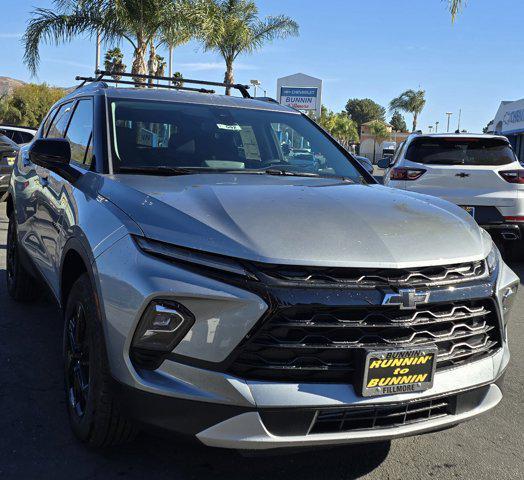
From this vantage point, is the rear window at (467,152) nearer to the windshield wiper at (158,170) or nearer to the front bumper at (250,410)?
the windshield wiper at (158,170)

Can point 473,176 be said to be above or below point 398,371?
above

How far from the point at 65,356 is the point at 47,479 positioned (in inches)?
26.2

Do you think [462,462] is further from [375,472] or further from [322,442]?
[322,442]

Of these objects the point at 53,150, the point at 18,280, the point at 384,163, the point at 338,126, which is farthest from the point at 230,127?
the point at 338,126

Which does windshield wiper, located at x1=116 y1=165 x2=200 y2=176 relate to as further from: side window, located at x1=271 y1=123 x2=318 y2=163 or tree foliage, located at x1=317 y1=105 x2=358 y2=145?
tree foliage, located at x1=317 y1=105 x2=358 y2=145

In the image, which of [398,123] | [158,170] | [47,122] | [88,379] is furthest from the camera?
[398,123]

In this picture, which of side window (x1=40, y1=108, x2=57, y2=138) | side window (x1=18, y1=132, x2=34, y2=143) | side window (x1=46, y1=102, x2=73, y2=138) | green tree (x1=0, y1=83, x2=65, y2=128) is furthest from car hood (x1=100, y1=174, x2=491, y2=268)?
green tree (x1=0, y1=83, x2=65, y2=128)

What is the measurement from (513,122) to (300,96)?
1516cm

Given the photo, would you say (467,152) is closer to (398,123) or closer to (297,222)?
(297,222)

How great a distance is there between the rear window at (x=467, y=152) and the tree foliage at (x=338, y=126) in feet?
238

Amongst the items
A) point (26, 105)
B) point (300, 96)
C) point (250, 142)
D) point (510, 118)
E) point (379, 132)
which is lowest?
point (379, 132)

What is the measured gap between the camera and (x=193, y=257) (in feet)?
7.56

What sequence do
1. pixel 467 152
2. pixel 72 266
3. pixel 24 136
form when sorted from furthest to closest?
pixel 24 136 → pixel 467 152 → pixel 72 266

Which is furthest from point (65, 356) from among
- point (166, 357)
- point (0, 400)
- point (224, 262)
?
point (224, 262)
